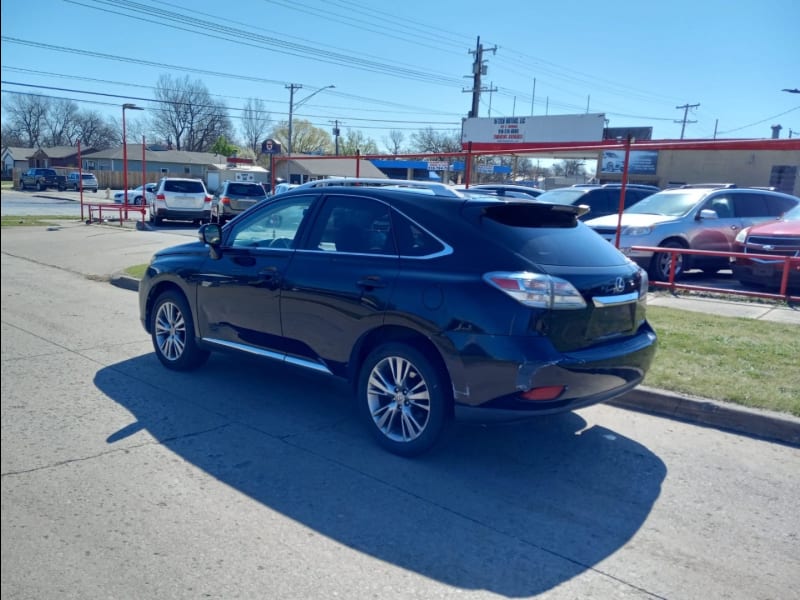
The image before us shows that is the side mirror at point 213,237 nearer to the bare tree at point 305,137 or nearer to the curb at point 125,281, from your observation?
the curb at point 125,281

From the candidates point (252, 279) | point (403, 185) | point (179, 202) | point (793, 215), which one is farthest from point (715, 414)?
point (179, 202)

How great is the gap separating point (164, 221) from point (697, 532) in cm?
2562

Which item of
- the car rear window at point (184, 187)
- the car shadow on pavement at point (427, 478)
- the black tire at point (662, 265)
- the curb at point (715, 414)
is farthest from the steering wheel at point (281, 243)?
the car rear window at point (184, 187)

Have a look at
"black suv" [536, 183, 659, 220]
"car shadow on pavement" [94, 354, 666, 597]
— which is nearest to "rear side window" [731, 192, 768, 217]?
"black suv" [536, 183, 659, 220]

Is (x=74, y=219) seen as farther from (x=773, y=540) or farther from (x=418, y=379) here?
(x=773, y=540)

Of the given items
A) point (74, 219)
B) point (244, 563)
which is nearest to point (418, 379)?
point (244, 563)

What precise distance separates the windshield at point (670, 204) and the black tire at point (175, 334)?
938 cm

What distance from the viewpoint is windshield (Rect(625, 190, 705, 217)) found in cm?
1251

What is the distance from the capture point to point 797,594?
324 cm

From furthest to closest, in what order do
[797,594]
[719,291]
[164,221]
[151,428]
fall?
[164,221]
[719,291]
[151,428]
[797,594]

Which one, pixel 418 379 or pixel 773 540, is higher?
pixel 418 379

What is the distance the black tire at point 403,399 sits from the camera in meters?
4.46

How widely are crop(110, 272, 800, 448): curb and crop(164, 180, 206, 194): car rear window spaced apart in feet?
72.7

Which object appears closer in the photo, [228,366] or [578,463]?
[578,463]
